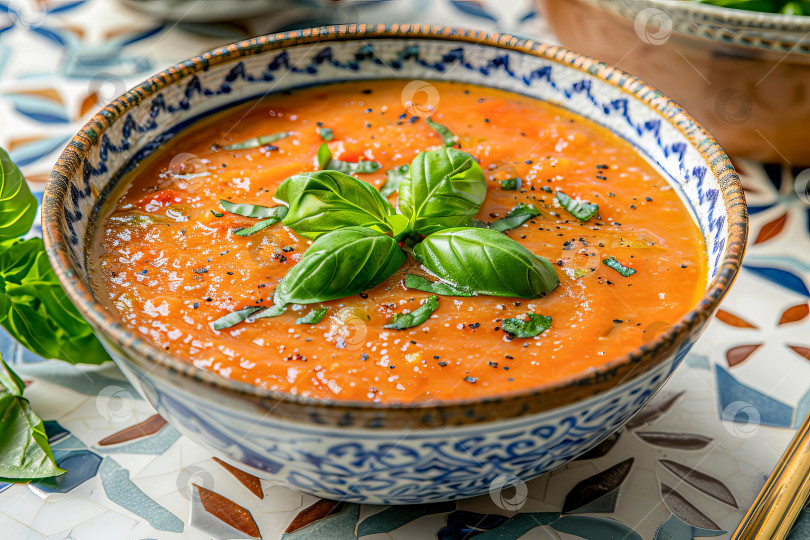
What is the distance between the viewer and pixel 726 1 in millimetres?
2547

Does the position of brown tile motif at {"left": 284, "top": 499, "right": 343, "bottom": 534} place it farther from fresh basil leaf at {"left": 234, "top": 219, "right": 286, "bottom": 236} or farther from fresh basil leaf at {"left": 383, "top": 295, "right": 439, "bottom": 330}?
fresh basil leaf at {"left": 234, "top": 219, "right": 286, "bottom": 236}

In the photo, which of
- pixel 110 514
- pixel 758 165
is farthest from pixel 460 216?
pixel 758 165

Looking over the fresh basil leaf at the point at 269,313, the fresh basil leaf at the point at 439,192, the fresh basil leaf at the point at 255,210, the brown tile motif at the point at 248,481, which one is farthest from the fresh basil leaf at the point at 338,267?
the brown tile motif at the point at 248,481

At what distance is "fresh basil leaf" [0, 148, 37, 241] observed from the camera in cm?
169

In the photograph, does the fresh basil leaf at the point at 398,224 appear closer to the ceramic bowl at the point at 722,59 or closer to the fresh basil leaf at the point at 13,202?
the fresh basil leaf at the point at 13,202

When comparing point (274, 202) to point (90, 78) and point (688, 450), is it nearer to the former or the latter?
point (688, 450)

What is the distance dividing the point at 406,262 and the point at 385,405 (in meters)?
0.58

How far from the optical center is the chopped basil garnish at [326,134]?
2.04m

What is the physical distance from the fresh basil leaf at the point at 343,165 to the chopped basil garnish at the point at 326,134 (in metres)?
0.09

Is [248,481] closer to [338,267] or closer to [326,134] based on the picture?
[338,267]

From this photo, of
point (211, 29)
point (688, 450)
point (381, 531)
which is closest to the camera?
point (381, 531)

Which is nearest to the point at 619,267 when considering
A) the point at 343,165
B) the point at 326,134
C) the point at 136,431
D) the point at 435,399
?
the point at 435,399

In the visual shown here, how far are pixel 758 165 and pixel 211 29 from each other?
210cm

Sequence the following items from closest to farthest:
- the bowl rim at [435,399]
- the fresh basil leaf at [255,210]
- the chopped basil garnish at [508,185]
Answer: the bowl rim at [435,399], the fresh basil leaf at [255,210], the chopped basil garnish at [508,185]
